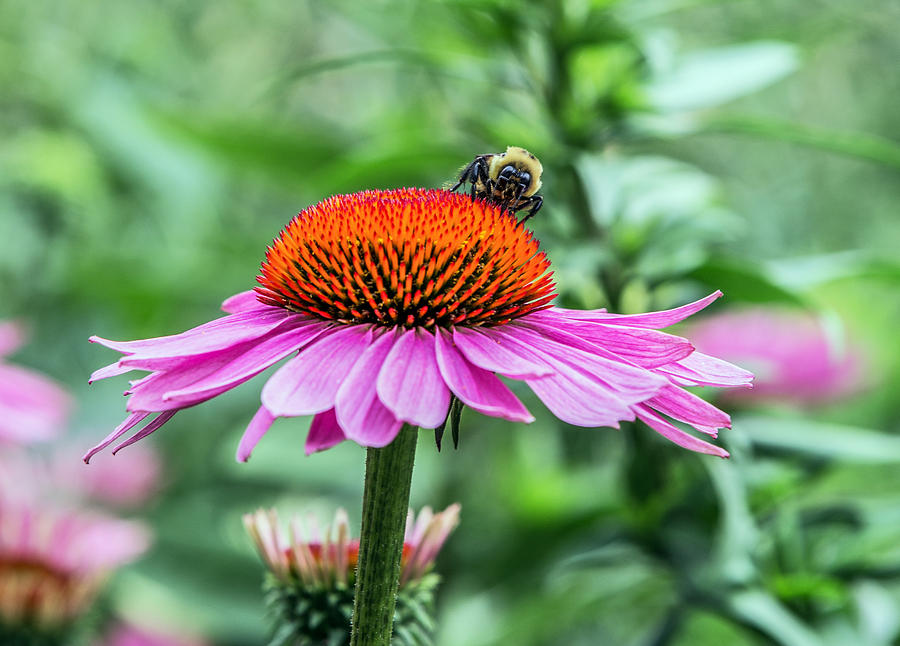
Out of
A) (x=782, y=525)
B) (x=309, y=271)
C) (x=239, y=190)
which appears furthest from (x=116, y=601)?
(x=239, y=190)

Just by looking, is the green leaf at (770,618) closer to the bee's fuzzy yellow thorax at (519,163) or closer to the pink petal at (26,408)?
the bee's fuzzy yellow thorax at (519,163)

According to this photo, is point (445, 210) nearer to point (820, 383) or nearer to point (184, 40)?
point (820, 383)

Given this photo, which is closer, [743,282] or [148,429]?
[148,429]

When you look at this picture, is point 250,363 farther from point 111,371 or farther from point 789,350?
point 789,350

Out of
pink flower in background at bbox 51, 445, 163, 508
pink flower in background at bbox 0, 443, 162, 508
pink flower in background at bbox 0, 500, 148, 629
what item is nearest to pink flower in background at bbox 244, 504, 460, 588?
pink flower in background at bbox 0, 500, 148, 629

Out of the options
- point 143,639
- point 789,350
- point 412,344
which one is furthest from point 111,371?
point 789,350

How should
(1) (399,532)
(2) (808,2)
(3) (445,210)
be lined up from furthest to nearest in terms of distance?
(2) (808,2) → (3) (445,210) → (1) (399,532)
